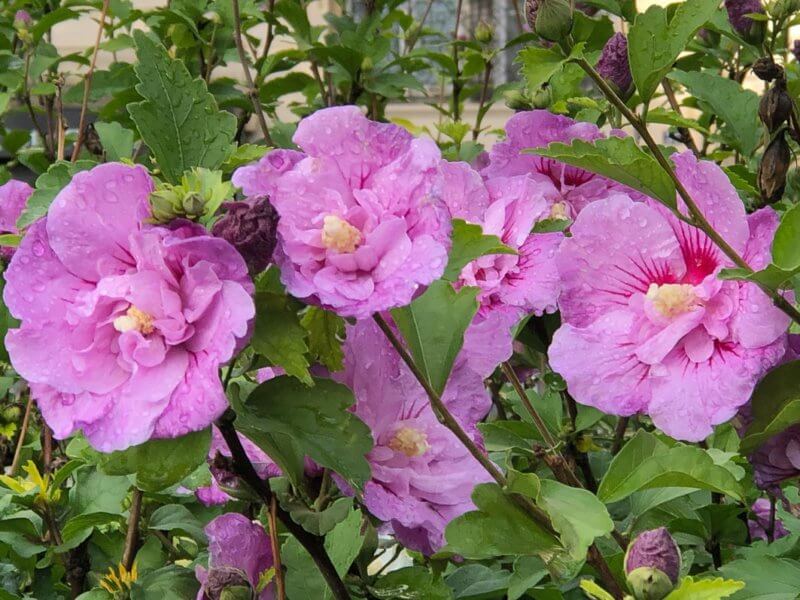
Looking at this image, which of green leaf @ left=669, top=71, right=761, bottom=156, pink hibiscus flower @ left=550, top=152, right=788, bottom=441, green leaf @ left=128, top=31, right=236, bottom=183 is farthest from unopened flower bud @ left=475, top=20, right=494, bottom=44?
green leaf @ left=128, top=31, right=236, bottom=183

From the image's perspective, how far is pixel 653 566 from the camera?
21.2 inches

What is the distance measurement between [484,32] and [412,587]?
1.19 metres

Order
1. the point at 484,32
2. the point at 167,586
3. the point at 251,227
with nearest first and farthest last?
the point at 251,227 → the point at 167,586 → the point at 484,32

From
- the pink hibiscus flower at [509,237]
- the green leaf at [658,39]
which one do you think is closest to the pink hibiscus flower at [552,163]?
the pink hibiscus flower at [509,237]

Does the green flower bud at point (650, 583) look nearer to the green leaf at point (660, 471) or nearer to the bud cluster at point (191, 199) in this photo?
the green leaf at point (660, 471)

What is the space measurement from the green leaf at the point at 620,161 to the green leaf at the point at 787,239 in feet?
0.21

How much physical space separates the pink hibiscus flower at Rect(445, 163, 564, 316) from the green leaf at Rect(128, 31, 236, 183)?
0.68 feet

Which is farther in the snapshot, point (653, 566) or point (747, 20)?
point (747, 20)

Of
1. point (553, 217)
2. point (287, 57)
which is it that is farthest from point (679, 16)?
point (287, 57)

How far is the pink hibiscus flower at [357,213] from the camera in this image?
1.69 ft

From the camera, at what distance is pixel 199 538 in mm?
866

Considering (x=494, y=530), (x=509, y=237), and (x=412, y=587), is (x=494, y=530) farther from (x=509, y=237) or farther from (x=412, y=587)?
(x=509, y=237)

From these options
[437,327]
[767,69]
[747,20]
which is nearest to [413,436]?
[437,327]

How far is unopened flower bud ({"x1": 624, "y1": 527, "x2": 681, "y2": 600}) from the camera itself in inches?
20.9
